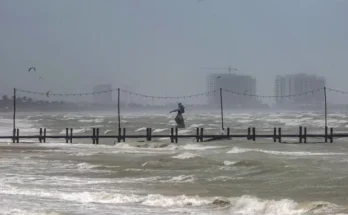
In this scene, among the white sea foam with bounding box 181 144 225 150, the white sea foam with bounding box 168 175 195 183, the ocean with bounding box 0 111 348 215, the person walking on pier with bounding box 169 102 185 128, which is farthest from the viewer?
the person walking on pier with bounding box 169 102 185 128

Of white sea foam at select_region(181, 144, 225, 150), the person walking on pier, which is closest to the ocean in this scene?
white sea foam at select_region(181, 144, 225, 150)

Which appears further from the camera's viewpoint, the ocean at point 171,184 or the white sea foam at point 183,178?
the white sea foam at point 183,178

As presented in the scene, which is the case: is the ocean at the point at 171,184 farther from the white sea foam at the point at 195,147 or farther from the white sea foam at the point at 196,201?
the white sea foam at the point at 195,147

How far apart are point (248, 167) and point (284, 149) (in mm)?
12189

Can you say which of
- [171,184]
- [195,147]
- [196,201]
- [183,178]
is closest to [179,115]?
[195,147]

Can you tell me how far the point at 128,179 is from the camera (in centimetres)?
2019

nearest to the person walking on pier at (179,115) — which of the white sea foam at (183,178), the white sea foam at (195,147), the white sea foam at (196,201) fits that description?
the white sea foam at (195,147)

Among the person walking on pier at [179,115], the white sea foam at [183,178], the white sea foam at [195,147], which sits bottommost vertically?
the white sea foam at [183,178]

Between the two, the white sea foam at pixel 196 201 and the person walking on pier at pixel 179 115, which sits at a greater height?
the person walking on pier at pixel 179 115

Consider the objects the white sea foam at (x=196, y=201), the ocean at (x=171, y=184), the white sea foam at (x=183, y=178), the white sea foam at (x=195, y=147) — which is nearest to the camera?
the white sea foam at (x=196, y=201)

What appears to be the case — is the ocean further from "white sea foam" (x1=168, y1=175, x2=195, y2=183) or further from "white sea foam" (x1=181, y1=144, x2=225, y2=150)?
"white sea foam" (x1=181, y1=144, x2=225, y2=150)

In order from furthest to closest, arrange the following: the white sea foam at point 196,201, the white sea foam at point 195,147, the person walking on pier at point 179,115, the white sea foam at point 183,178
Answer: the person walking on pier at point 179,115, the white sea foam at point 195,147, the white sea foam at point 183,178, the white sea foam at point 196,201

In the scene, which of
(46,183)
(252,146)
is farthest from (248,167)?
(252,146)

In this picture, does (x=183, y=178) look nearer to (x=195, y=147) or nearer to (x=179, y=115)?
(x=195, y=147)
